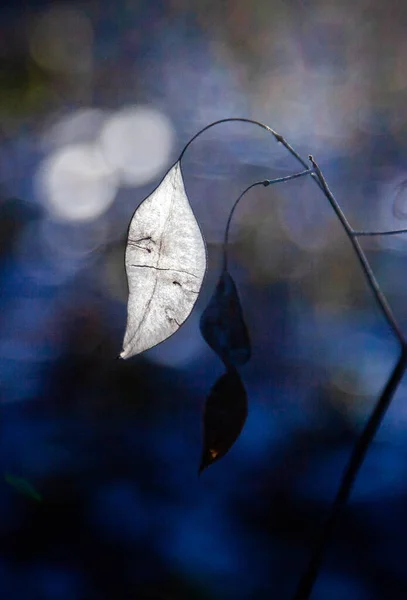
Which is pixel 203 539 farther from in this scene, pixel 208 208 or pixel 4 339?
pixel 208 208

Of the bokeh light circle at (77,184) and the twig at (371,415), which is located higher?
the twig at (371,415)

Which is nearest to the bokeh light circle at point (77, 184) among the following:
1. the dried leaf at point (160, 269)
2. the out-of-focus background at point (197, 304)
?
the out-of-focus background at point (197, 304)

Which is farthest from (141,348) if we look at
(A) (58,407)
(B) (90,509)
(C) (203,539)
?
(A) (58,407)

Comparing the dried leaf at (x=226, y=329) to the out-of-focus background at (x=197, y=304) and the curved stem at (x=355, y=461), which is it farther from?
the out-of-focus background at (x=197, y=304)

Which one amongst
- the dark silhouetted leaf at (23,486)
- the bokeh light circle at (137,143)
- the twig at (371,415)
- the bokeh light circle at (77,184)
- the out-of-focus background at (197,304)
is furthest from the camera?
the bokeh light circle at (77,184)

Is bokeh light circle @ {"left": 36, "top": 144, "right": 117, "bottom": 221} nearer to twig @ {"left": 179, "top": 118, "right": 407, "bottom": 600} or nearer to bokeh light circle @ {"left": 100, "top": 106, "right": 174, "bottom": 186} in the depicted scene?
bokeh light circle @ {"left": 100, "top": 106, "right": 174, "bottom": 186}

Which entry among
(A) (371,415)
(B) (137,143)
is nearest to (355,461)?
(A) (371,415)
